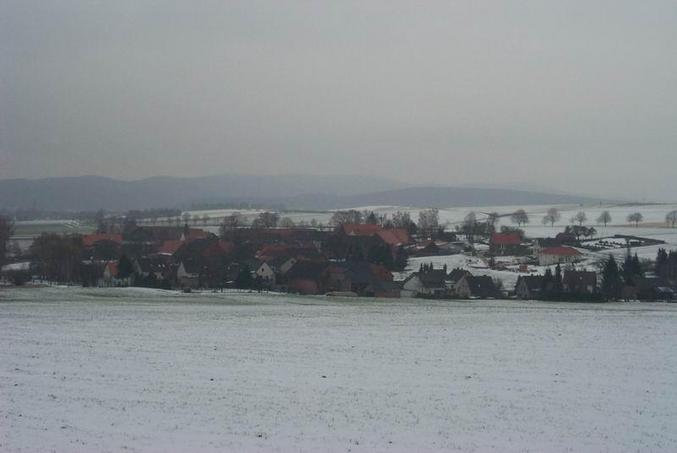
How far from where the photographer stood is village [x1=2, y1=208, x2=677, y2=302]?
2111 inches

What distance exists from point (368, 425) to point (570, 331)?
1621 centimetres

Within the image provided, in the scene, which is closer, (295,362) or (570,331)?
(295,362)

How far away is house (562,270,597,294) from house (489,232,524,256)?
29.4 metres

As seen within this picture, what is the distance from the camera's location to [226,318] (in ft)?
102

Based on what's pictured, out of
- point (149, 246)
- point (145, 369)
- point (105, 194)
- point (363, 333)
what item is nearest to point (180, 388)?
point (145, 369)

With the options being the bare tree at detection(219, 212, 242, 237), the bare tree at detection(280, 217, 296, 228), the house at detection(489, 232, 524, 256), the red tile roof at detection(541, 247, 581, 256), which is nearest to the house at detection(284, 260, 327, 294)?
the red tile roof at detection(541, 247, 581, 256)

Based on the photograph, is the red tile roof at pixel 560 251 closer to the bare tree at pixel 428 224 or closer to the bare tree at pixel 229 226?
the bare tree at pixel 428 224

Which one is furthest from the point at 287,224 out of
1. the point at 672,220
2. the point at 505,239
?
the point at 672,220

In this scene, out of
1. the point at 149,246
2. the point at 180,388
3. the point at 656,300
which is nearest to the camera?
the point at 180,388

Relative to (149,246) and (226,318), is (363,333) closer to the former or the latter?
(226,318)

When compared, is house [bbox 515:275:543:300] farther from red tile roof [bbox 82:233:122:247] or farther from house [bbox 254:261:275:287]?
red tile roof [bbox 82:233:122:247]

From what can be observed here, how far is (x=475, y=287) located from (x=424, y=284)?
475 centimetres

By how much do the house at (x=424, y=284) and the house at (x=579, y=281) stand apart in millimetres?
8820

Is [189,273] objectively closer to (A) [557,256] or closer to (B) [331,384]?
(A) [557,256]
